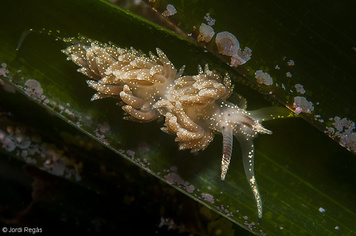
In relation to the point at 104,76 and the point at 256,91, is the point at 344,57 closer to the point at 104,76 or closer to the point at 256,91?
the point at 256,91

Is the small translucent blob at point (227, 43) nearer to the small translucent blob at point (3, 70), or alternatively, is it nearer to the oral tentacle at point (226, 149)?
the oral tentacle at point (226, 149)

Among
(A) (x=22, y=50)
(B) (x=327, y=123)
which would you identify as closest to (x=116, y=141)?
(A) (x=22, y=50)

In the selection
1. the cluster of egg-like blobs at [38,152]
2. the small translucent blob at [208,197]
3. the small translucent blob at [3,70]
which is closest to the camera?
the small translucent blob at [3,70]

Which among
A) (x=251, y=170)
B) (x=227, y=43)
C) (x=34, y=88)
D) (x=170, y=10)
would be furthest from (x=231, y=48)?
(x=34, y=88)

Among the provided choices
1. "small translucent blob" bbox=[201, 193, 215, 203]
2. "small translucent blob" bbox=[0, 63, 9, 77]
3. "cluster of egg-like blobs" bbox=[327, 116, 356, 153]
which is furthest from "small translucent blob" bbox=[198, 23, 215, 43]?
"small translucent blob" bbox=[0, 63, 9, 77]

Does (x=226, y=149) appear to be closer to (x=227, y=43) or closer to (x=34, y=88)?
(x=227, y=43)

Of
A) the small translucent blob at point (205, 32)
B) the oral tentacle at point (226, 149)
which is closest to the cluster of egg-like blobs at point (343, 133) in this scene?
the oral tentacle at point (226, 149)
